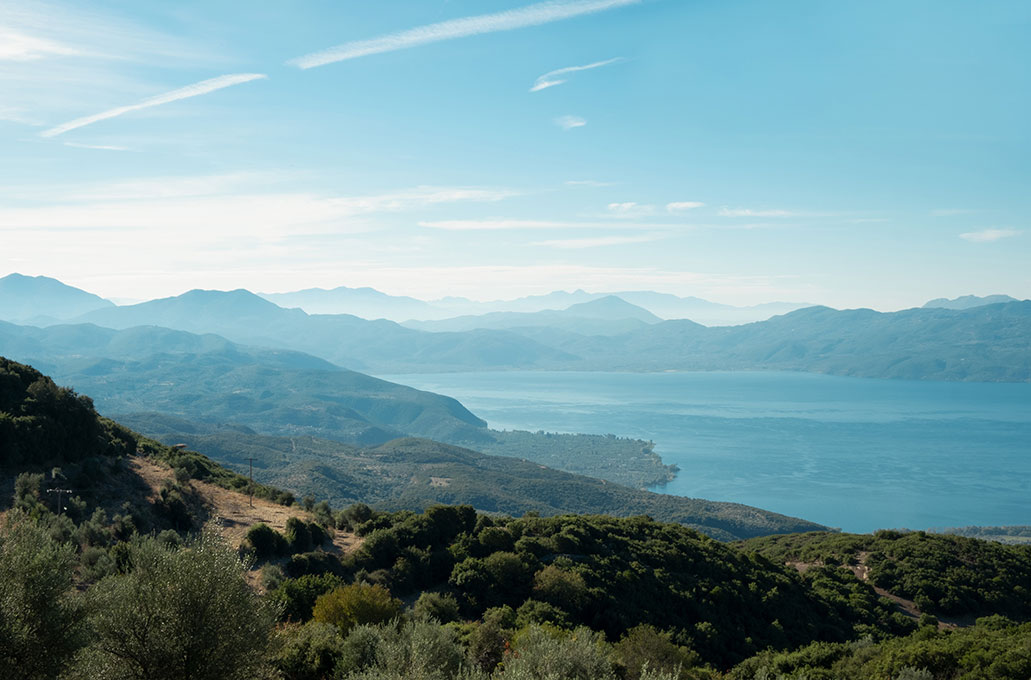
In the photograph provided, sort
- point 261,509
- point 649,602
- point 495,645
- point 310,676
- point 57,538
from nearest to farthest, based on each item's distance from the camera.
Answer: point 310,676, point 495,645, point 57,538, point 649,602, point 261,509

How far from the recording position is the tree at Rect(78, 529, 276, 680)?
10062 mm

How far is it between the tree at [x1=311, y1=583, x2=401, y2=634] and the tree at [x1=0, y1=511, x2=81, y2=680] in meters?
7.78

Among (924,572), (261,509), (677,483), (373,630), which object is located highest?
(373,630)

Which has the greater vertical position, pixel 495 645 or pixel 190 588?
pixel 190 588

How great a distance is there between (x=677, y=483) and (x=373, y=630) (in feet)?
552

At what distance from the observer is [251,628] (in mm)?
10727

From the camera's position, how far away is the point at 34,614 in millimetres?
10141

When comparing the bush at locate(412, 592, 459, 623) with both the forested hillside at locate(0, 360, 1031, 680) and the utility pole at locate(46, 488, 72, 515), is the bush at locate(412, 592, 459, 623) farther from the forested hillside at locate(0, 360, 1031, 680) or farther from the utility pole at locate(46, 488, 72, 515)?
the utility pole at locate(46, 488, 72, 515)

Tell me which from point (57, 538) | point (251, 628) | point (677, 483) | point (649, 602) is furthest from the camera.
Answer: point (677, 483)

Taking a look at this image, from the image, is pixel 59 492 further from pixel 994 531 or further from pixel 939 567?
pixel 994 531

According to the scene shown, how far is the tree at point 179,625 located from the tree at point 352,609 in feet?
22.7

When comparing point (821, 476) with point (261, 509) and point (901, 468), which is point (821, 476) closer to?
point (901, 468)

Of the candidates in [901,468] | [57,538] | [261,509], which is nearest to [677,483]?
[901,468]

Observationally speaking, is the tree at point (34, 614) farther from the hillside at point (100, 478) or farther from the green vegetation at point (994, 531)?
the green vegetation at point (994, 531)
